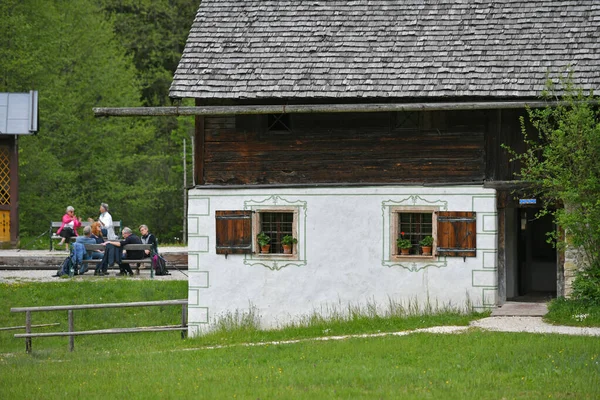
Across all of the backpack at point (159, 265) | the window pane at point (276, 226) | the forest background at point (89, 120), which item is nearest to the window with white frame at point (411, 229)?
the window pane at point (276, 226)

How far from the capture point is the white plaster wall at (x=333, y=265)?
68.2 feet

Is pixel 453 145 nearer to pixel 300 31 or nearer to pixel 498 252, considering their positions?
pixel 498 252

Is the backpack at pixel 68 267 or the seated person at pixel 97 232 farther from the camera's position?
the seated person at pixel 97 232

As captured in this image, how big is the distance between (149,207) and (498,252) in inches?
1009

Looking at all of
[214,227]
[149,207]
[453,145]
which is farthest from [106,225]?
[149,207]

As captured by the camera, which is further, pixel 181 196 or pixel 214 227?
pixel 181 196

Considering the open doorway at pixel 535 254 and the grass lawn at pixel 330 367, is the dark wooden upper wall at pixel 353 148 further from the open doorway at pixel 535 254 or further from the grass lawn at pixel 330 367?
the open doorway at pixel 535 254

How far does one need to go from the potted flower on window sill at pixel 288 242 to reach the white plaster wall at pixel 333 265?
13 cm

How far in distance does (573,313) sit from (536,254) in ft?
16.5

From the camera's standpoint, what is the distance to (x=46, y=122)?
41.9 metres

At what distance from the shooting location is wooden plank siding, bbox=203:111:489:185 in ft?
69.3

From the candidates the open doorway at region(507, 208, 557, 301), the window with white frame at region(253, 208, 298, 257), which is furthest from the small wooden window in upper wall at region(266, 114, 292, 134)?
the open doorway at region(507, 208, 557, 301)

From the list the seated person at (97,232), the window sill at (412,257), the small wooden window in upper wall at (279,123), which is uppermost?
the small wooden window in upper wall at (279,123)

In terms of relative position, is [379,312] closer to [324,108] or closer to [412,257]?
[412,257]
